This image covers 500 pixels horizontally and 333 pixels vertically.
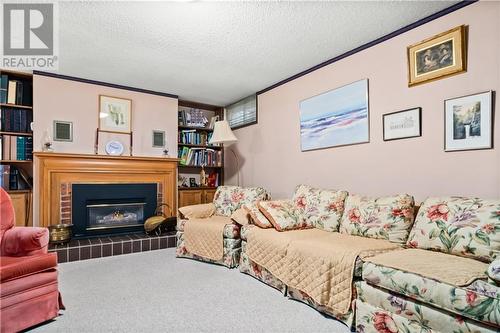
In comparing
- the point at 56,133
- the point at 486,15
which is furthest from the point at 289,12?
the point at 56,133

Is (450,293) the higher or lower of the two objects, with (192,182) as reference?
lower

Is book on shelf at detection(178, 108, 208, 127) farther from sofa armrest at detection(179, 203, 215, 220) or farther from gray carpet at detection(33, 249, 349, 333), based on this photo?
gray carpet at detection(33, 249, 349, 333)

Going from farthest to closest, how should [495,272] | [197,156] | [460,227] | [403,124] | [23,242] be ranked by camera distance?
[197,156] → [403,124] → [23,242] → [460,227] → [495,272]

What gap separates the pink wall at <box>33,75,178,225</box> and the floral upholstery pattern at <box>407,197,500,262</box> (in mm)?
3646

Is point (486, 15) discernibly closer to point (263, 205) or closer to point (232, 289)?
point (263, 205)

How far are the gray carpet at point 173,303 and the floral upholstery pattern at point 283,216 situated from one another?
0.58 m

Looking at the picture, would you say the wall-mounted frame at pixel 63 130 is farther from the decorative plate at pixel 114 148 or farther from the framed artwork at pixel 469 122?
the framed artwork at pixel 469 122

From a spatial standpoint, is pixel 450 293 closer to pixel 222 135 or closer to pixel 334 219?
pixel 334 219

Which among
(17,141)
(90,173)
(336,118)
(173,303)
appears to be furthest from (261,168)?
(17,141)

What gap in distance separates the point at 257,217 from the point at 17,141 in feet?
10.3

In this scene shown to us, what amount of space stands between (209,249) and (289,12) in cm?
247

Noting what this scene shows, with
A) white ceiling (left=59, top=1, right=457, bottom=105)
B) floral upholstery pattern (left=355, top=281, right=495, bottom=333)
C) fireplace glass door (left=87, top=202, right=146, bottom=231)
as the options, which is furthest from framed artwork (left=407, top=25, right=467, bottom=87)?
fireplace glass door (left=87, top=202, right=146, bottom=231)

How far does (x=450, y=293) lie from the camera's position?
135 centimetres

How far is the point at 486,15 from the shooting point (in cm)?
206
